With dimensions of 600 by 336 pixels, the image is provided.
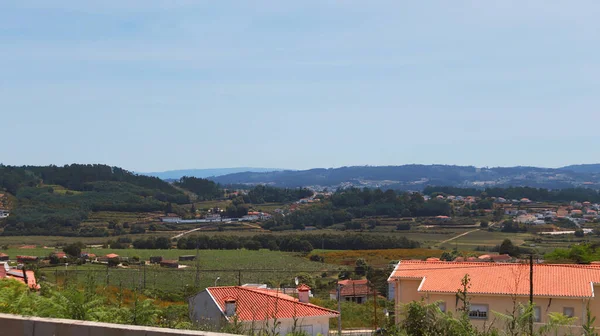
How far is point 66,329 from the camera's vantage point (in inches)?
204

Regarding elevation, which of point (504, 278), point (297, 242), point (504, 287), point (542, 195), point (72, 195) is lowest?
point (297, 242)

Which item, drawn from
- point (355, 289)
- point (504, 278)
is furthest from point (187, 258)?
point (504, 278)

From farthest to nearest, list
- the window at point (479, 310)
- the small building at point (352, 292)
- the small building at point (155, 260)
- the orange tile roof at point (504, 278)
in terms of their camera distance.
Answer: the small building at point (155, 260)
the small building at point (352, 292)
the orange tile roof at point (504, 278)
the window at point (479, 310)

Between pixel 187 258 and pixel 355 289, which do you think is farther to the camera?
pixel 187 258

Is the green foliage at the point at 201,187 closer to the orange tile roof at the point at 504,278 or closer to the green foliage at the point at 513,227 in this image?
the green foliage at the point at 513,227

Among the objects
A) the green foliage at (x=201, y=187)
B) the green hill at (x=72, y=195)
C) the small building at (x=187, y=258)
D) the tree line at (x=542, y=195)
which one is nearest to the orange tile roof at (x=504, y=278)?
the small building at (x=187, y=258)

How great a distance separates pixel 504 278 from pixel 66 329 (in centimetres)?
1466

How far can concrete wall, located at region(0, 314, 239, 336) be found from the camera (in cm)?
492

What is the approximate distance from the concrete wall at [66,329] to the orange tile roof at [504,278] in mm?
12300

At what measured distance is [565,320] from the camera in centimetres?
509

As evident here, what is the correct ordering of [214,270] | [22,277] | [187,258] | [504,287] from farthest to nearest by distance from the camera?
[187,258]
[214,270]
[22,277]
[504,287]

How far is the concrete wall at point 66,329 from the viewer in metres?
4.92

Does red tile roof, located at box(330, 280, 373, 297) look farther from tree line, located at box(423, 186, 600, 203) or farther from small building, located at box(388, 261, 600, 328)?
tree line, located at box(423, 186, 600, 203)

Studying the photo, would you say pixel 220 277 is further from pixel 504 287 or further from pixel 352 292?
pixel 504 287
